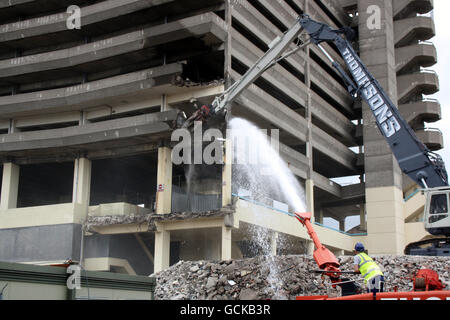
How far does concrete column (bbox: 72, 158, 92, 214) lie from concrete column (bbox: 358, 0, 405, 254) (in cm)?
2480

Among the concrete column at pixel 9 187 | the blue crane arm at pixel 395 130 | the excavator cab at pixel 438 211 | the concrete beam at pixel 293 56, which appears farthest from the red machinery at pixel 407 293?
the concrete column at pixel 9 187

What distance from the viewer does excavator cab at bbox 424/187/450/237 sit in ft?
66.1

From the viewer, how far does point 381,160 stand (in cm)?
4803

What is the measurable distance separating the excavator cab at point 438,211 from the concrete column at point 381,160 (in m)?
25.6

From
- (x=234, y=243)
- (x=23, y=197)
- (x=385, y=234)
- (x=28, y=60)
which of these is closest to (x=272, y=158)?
(x=234, y=243)

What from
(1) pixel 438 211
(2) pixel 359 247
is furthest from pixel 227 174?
(2) pixel 359 247

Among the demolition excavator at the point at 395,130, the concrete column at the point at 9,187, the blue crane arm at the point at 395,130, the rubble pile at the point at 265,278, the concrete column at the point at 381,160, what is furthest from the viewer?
the concrete column at the point at 381,160

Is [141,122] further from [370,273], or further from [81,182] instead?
[370,273]

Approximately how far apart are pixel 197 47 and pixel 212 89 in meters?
3.49

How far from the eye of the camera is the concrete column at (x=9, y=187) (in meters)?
37.5

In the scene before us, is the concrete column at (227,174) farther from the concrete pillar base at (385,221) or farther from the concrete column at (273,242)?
the concrete pillar base at (385,221)

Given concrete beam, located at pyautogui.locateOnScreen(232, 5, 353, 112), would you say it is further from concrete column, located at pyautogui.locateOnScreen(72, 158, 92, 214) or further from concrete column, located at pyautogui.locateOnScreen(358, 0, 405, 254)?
concrete column, located at pyautogui.locateOnScreen(72, 158, 92, 214)

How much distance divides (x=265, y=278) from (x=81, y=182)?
728 inches

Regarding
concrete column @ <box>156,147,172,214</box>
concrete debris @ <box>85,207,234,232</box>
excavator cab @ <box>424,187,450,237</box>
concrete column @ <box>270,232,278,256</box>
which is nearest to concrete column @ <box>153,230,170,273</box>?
concrete debris @ <box>85,207,234,232</box>
